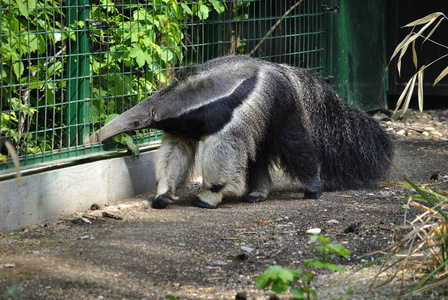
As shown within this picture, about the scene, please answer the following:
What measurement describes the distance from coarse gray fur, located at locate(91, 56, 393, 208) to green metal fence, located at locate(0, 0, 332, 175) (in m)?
0.35

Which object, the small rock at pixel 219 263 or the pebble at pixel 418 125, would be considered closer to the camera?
the small rock at pixel 219 263

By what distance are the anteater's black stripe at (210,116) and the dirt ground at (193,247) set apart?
2.51ft

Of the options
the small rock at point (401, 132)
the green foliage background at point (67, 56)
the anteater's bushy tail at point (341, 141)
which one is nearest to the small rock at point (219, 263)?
the green foliage background at point (67, 56)

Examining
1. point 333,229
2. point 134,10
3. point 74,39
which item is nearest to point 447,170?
point 333,229

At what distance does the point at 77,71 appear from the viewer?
6.08 meters

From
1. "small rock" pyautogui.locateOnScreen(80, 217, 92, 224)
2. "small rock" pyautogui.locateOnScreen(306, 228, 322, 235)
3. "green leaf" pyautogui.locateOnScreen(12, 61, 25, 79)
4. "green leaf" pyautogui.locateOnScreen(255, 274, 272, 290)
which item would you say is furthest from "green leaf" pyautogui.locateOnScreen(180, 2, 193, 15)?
"green leaf" pyautogui.locateOnScreen(255, 274, 272, 290)

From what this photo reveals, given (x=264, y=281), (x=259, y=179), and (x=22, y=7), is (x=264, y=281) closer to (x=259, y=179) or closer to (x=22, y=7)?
(x=22, y=7)

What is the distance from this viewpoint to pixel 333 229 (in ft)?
17.6

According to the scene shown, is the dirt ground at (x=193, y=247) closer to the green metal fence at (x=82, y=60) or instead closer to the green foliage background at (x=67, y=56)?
the green metal fence at (x=82, y=60)

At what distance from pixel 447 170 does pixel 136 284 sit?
497 centimetres

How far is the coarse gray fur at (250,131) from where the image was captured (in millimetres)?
6195

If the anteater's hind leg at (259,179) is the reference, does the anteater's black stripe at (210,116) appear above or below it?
above

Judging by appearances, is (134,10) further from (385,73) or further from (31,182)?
(385,73)

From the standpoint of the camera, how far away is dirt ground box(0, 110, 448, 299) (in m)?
3.93
